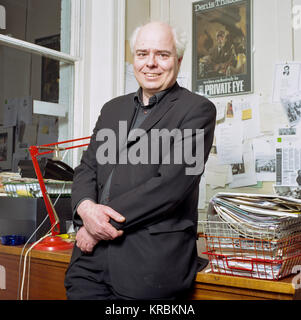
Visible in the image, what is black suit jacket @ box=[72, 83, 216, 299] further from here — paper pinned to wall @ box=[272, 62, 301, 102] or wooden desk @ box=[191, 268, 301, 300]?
paper pinned to wall @ box=[272, 62, 301, 102]

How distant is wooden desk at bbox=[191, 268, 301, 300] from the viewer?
1.05 metres

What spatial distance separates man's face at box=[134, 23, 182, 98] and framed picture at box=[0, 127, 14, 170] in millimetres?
918

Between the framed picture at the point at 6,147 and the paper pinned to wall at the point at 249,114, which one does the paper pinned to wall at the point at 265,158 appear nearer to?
the paper pinned to wall at the point at 249,114

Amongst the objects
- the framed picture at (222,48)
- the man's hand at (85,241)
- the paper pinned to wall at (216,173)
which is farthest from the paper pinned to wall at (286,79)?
the man's hand at (85,241)

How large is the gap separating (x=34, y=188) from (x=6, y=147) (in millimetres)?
355

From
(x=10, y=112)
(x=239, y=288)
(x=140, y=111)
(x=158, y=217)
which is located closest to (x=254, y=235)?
(x=239, y=288)

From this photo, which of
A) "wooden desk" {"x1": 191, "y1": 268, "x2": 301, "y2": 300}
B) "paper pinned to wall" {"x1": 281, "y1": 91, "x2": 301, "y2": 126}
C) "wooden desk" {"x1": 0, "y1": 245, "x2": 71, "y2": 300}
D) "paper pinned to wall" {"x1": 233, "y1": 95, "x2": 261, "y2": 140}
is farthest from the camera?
"paper pinned to wall" {"x1": 233, "y1": 95, "x2": 261, "y2": 140}

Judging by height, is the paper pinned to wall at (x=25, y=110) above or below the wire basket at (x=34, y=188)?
above

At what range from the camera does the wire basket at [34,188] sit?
68.1 inches

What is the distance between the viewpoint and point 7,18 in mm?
1976

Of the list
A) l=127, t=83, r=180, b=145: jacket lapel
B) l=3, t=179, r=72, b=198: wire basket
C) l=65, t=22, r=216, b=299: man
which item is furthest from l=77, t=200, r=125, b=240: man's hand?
l=3, t=179, r=72, b=198: wire basket

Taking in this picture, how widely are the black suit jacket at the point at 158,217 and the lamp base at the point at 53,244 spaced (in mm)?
446
